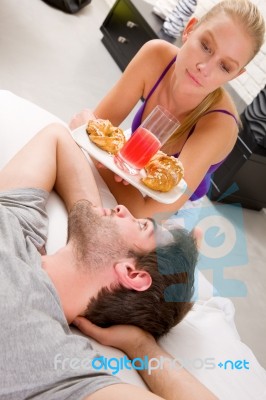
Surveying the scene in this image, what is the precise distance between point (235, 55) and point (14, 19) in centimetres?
259

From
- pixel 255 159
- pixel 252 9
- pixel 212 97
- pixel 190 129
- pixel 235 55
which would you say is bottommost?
pixel 255 159

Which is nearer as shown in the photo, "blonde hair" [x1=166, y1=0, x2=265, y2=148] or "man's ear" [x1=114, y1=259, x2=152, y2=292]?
"man's ear" [x1=114, y1=259, x2=152, y2=292]

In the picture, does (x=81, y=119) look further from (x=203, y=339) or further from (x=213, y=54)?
(x=203, y=339)

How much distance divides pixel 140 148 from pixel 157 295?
1.81 feet

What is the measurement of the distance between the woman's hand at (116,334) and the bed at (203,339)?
0.08ft

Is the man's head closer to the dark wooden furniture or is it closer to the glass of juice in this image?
the glass of juice

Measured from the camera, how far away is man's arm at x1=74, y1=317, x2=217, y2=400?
877 mm

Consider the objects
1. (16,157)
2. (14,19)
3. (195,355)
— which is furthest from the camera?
(14,19)

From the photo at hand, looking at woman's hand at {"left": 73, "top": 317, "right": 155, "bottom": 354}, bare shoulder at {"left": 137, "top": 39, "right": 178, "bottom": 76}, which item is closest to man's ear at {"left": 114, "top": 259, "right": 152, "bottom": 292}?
woman's hand at {"left": 73, "top": 317, "right": 155, "bottom": 354}

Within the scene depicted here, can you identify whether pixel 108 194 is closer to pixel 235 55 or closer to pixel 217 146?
pixel 217 146

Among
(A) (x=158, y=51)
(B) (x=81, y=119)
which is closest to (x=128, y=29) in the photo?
(A) (x=158, y=51)

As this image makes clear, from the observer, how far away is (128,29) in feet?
11.5

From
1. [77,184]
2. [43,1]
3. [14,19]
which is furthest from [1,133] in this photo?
[43,1]

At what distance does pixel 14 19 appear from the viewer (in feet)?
10.7
